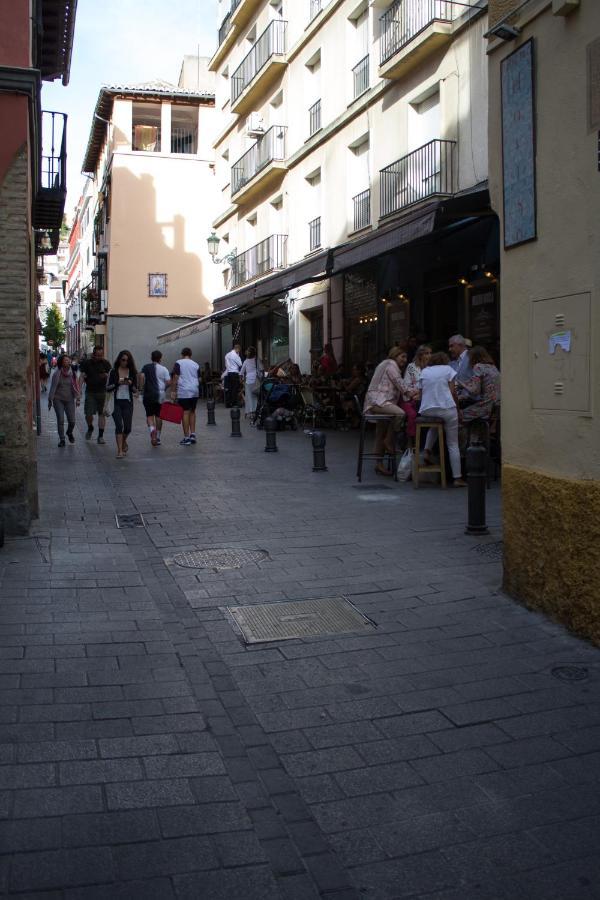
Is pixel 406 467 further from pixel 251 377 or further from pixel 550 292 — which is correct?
pixel 251 377

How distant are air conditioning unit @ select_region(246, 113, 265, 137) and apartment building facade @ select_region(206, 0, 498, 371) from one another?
0.29 ft

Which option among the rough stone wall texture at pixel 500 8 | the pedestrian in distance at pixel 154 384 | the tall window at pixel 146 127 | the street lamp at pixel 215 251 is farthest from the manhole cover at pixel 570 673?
the tall window at pixel 146 127

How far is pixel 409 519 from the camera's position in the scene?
8648mm

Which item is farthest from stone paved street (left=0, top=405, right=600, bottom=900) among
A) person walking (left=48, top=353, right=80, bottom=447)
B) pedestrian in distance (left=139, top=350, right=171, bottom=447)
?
person walking (left=48, top=353, right=80, bottom=447)

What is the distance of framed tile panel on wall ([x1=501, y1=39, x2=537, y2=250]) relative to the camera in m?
5.50

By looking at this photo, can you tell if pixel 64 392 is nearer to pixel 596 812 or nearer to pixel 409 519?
pixel 409 519

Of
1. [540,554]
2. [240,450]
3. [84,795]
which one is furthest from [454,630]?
[240,450]

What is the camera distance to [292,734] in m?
3.97

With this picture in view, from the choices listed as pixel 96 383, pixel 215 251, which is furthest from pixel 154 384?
pixel 215 251

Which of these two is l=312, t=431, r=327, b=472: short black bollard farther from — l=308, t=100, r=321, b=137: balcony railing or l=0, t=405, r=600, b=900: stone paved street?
l=308, t=100, r=321, b=137: balcony railing

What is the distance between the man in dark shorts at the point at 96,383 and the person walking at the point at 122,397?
2018 mm

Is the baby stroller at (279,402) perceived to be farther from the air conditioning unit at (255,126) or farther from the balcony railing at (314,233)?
the air conditioning unit at (255,126)

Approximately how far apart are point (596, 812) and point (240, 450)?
1230 cm

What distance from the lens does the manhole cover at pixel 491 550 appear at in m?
7.12
